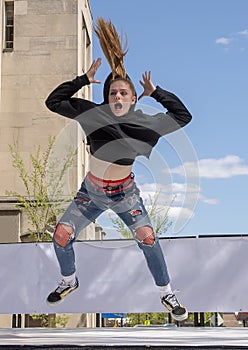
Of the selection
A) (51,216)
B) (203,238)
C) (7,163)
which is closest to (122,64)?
(203,238)

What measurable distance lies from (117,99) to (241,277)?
4.66 meters

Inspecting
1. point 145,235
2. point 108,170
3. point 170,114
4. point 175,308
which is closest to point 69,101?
point 108,170

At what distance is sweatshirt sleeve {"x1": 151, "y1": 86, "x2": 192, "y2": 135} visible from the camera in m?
8.15

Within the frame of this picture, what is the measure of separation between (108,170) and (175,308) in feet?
7.19

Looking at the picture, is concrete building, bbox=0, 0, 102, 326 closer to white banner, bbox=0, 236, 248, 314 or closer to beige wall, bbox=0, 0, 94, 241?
beige wall, bbox=0, 0, 94, 241

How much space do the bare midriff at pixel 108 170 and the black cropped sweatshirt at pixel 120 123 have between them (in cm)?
6

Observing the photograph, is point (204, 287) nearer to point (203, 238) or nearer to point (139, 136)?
point (203, 238)

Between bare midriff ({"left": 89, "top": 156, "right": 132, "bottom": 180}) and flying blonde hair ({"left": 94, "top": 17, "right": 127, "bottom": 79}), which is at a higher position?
flying blonde hair ({"left": 94, "top": 17, "right": 127, "bottom": 79})

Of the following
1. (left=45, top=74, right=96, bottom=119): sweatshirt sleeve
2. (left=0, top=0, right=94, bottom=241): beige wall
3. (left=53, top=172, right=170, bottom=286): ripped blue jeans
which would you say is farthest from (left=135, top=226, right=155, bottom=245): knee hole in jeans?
(left=0, top=0, right=94, bottom=241): beige wall

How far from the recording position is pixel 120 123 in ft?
26.8

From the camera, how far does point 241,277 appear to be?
11281 mm

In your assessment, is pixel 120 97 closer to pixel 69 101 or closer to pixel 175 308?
pixel 69 101

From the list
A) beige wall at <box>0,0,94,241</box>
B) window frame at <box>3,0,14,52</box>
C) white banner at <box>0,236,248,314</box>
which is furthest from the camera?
window frame at <box>3,0,14,52</box>

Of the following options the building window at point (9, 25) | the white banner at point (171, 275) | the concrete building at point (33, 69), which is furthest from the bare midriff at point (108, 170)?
the building window at point (9, 25)
